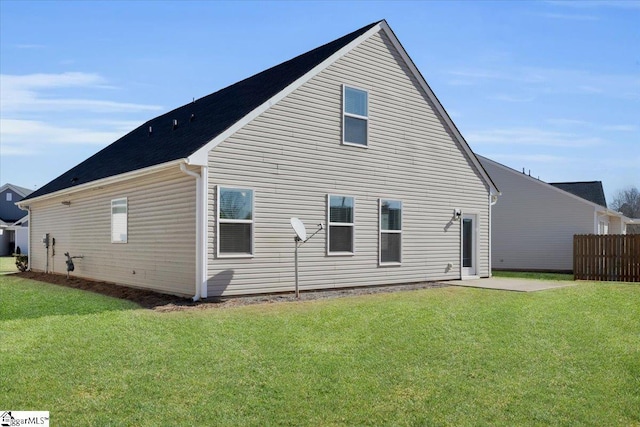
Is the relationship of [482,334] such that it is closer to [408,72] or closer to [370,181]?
[370,181]

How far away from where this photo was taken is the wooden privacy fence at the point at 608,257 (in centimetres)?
1920

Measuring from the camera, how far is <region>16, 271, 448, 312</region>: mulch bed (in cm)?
1080

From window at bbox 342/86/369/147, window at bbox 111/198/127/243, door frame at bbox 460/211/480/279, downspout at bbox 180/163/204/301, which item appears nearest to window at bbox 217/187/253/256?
downspout at bbox 180/163/204/301

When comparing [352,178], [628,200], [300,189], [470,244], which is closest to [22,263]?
[300,189]

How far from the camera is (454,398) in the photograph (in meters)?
5.22

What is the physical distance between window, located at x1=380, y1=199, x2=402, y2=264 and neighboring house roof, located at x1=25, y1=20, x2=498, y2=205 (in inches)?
151

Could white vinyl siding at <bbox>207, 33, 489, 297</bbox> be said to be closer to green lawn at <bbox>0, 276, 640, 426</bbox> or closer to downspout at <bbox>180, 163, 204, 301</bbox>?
downspout at <bbox>180, 163, 204, 301</bbox>

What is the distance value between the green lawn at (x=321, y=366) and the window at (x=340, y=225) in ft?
11.0

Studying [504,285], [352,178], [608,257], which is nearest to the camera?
[352,178]

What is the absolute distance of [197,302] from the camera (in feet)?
36.3

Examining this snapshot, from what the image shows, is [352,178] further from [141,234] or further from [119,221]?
[119,221]

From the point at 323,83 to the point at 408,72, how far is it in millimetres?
3547

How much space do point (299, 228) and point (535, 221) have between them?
1793 cm

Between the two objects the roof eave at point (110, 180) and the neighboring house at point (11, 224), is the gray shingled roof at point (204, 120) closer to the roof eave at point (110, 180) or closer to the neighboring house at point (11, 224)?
the roof eave at point (110, 180)
